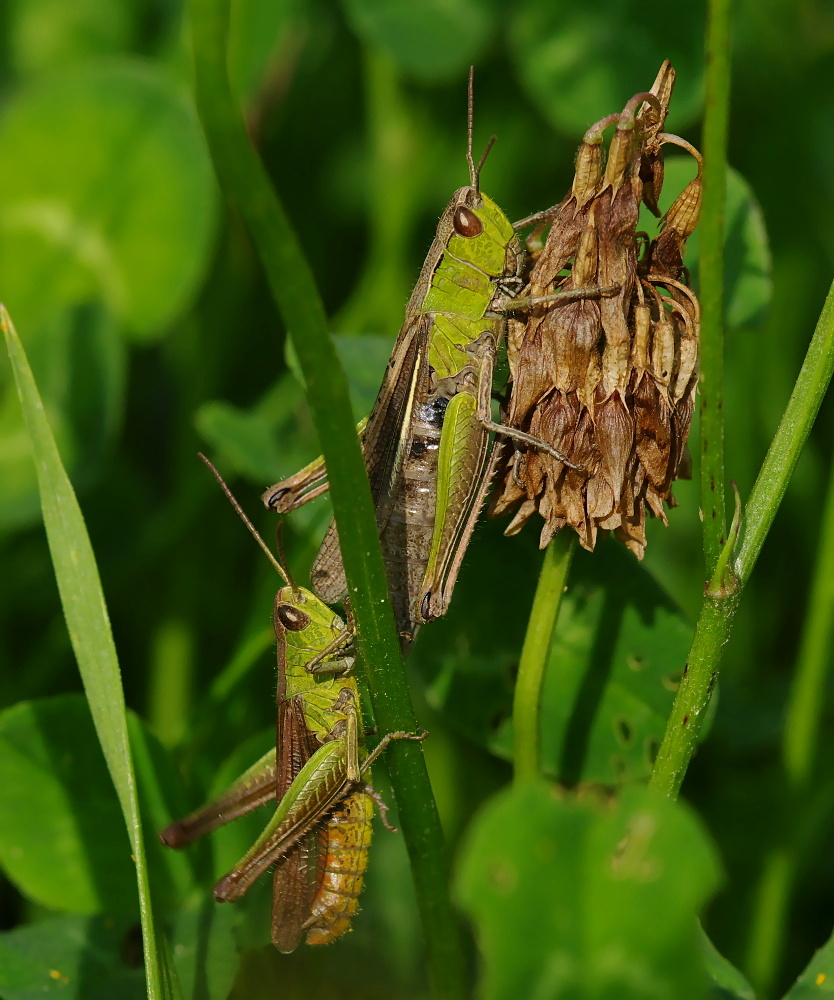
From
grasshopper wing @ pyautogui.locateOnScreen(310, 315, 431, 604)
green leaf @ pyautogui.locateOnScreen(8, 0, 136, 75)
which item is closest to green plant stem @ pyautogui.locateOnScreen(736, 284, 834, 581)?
grasshopper wing @ pyautogui.locateOnScreen(310, 315, 431, 604)

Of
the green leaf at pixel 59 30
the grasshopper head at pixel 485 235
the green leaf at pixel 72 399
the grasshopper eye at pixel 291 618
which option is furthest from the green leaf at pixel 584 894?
the green leaf at pixel 59 30

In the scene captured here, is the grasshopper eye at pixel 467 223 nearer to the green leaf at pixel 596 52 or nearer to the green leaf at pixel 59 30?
the green leaf at pixel 596 52

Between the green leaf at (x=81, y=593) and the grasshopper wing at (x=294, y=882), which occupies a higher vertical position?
the green leaf at (x=81, y=593)

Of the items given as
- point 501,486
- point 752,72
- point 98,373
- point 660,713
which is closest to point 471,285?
point 501,486

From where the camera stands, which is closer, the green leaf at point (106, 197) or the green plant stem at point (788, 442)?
the green plant stem at point (788, 442)

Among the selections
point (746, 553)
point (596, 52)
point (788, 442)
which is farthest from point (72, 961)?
point (596, 52)

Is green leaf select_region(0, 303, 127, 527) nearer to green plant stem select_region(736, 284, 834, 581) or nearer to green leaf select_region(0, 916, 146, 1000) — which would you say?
green leaf select_region(0, 916, 146, 1000)
